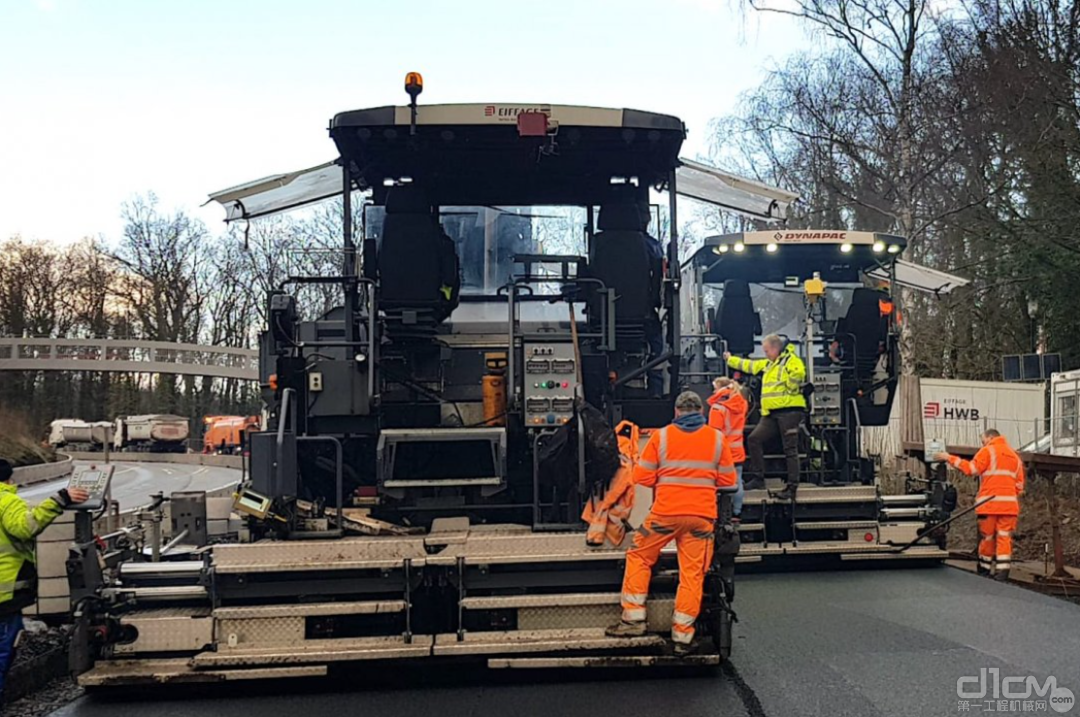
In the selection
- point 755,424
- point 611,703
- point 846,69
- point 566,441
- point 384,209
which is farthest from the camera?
point 846,69

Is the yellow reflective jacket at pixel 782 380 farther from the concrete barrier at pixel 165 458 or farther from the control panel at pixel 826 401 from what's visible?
the concrete barrier at pixel 165 458

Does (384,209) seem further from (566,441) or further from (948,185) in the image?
(948,185)

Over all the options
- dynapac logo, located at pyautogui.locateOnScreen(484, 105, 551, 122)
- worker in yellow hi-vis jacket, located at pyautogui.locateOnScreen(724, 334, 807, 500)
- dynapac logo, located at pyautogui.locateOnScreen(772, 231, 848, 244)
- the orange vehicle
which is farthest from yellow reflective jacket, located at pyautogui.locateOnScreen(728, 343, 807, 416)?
the orange vehicle

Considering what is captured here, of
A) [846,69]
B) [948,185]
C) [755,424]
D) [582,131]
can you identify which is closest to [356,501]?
[582,131]

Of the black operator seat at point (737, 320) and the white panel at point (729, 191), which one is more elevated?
the white panel at point (729, 191)

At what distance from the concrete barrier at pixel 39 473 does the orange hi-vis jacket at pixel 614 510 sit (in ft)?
96.6

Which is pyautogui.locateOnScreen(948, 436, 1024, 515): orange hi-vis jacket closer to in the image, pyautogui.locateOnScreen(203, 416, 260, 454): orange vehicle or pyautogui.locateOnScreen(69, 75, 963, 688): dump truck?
pyautogui.locateOnScreen(69, 75, 963, 688): dump truck

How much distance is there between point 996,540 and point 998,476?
2.12 ft

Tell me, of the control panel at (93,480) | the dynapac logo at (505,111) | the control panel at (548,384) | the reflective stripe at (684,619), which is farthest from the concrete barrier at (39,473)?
the reflective stripe at (684,619)

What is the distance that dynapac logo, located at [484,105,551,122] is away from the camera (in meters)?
6.00

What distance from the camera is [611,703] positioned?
206 inches

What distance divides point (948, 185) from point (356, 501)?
1692 centimetres

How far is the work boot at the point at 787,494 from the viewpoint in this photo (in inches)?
361

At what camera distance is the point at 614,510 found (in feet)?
19.1
